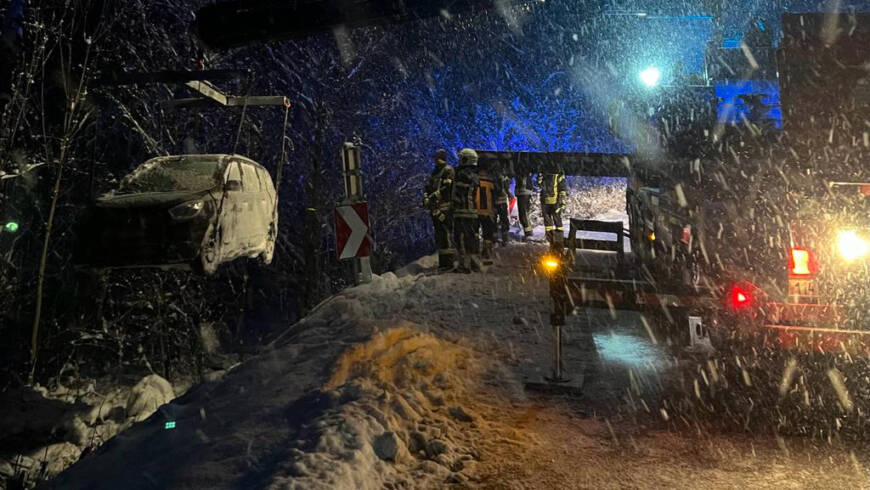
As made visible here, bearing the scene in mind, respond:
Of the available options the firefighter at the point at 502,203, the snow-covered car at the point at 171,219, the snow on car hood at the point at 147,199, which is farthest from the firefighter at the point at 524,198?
the snow on car hood at the point at 147,199

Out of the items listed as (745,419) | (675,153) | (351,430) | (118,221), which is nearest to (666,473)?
(745,419)

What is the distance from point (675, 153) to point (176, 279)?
37.4 feet

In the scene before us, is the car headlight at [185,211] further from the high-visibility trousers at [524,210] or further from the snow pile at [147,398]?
the high-visibility trousers at [524,210]

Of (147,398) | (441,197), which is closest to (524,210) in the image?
(441,197)

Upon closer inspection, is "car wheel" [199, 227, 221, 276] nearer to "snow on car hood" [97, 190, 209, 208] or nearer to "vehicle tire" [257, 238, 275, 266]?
"snow on car hood" [97, 190, 209, 208]

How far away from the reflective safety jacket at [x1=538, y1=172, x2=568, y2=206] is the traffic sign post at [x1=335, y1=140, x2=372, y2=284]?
27.0 feet

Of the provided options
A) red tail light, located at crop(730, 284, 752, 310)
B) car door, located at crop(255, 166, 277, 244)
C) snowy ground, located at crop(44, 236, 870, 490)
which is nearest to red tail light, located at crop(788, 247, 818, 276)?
red tail light, located at crop(730, 284, 752, 310)

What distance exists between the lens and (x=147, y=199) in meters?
7.37

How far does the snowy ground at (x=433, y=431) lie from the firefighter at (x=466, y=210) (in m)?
4.13

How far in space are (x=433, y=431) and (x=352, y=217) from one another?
4793 mm

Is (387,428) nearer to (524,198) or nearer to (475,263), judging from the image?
(475,263)

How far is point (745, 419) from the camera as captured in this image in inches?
189

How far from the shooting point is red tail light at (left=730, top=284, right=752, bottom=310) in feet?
17.9

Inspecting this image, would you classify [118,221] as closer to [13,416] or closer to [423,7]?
[13,416]
